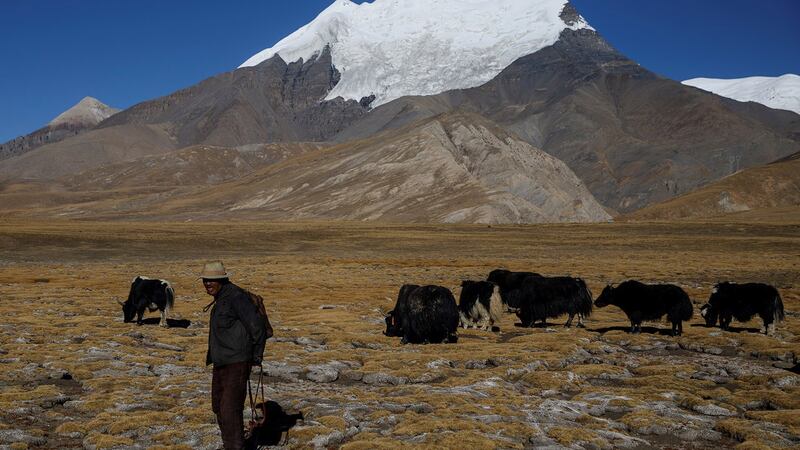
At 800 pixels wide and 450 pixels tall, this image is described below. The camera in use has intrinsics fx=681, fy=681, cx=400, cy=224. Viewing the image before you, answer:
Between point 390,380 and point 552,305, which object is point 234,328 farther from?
point 552,305

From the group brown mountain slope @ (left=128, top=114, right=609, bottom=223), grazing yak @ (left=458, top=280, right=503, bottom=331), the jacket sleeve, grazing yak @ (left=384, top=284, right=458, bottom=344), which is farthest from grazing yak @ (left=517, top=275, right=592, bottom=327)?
brown mountain slope @ (left=128, top=114, right=609, bottom=223)

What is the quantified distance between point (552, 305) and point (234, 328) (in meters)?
17.0

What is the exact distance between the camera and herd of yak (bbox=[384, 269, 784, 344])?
2056cm

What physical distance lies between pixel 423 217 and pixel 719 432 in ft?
469

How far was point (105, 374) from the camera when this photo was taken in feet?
49.5

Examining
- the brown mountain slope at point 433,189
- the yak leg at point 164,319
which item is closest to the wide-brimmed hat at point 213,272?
the yak leg at point 164,319

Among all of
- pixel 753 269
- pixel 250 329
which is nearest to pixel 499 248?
pixel 753 269

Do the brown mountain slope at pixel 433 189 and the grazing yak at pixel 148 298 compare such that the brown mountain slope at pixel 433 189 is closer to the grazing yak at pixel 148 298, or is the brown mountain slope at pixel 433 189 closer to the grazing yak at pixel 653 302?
the grazing yak at pixel 653 302

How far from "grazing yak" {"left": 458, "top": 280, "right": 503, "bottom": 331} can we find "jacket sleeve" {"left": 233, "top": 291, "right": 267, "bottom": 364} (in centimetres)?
1455

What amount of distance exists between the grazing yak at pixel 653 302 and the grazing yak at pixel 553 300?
5.07 ft

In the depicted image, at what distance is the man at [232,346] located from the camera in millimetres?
9664

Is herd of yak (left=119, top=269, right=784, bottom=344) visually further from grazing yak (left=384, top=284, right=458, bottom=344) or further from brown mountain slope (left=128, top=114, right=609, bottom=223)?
brown mountain slope (left=128, top=114, right=609, bottom=223)

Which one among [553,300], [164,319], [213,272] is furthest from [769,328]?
[164,319]

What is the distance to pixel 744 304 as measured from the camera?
22.8m
